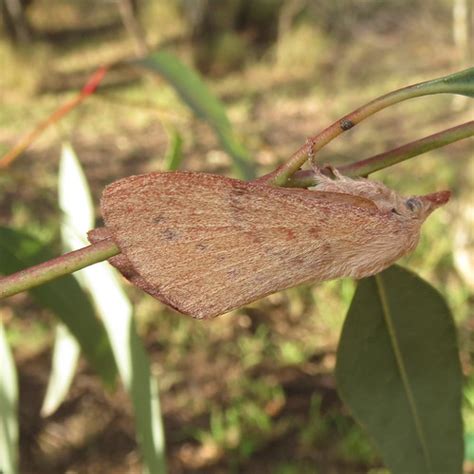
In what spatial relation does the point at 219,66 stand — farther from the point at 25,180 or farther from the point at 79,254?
the point at 79,254

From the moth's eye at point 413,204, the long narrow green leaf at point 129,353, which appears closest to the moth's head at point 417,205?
the moth's eye at point 413,204

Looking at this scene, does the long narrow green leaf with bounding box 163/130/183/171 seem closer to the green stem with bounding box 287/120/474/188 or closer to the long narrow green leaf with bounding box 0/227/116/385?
the long narrow green leaf with bounding box 0/227/116/385

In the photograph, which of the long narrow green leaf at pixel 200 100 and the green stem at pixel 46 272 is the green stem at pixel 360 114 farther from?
the long narrow green leaf at pixel 200 100

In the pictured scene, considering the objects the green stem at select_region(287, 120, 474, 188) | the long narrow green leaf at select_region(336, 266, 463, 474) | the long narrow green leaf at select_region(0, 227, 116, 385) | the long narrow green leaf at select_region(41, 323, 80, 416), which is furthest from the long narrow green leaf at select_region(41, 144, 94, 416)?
the green stem at select_region(287, 120, 474, 188)

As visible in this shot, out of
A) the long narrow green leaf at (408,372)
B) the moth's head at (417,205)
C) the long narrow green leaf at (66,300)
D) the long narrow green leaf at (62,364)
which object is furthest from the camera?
the long narrow green leaf at (62,364)

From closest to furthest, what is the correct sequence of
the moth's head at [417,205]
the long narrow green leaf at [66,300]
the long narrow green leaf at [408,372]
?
the moth's head at [417,205]
the long narrow green leaf at [408,372]
the long narrow green leaf at [66,300]

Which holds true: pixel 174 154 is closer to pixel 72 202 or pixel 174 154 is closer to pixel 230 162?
pixel 72 202

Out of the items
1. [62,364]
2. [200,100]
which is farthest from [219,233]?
[62,364]
